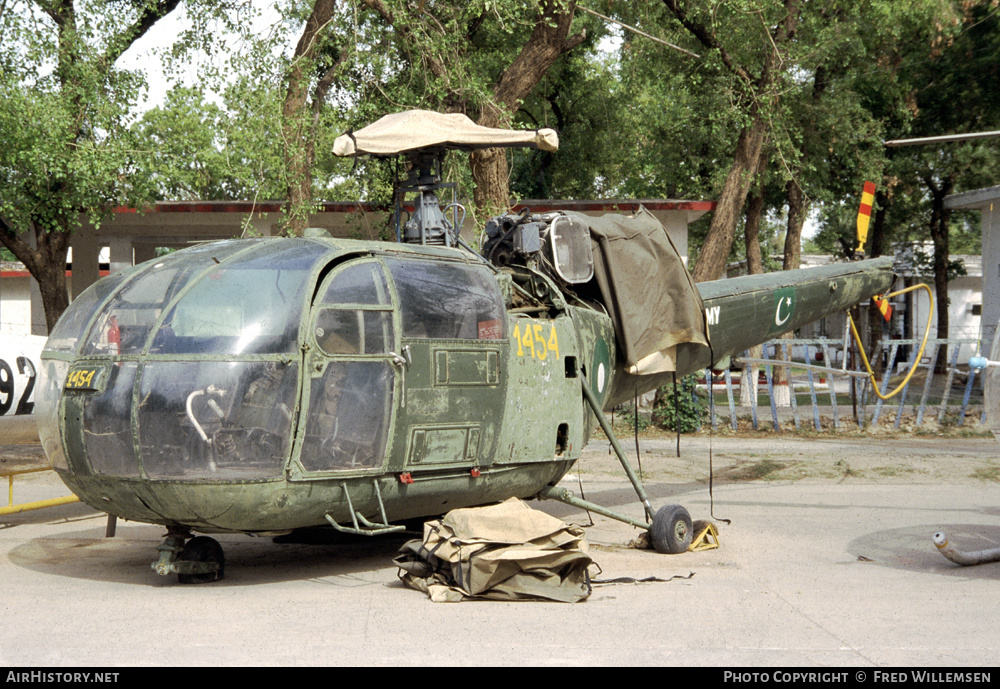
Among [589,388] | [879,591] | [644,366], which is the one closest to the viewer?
[879,591]

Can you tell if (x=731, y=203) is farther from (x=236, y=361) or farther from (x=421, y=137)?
(x=236, y=361)

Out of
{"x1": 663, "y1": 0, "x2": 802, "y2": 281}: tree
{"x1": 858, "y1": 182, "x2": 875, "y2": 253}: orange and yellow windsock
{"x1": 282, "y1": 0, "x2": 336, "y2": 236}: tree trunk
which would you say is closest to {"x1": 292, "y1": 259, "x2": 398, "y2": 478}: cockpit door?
{"x1": 858, "y1": 182, "x2": 875, "y2": 253}: orange and yellow windsock

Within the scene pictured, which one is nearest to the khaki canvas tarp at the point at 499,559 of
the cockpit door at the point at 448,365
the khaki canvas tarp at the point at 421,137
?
the cockpit door at the point at 448,365

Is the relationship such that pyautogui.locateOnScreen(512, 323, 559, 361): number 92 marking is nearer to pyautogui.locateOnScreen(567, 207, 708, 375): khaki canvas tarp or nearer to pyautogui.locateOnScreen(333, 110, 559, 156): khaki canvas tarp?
pyautogui.locateOnScreen(567, 207, 708, 375): khaki canvas tarp

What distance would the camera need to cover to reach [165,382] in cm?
607

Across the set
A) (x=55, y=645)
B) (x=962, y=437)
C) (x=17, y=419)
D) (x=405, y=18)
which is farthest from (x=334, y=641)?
(x=962, y=437)

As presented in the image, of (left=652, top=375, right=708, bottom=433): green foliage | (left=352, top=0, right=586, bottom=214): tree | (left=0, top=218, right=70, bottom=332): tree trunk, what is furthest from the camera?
(left=652, top=375, right=708, bottom=433): green foliage

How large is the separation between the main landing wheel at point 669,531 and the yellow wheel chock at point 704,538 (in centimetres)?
11

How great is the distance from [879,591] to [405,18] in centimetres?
1013

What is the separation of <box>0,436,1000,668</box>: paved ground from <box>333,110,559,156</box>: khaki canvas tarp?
11.3ft

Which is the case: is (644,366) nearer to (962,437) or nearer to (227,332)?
(227,332)

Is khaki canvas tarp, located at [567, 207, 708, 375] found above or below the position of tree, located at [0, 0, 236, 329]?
below

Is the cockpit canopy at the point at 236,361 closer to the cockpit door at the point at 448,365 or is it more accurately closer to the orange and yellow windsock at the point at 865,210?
the cockpit door at the point at 448,365

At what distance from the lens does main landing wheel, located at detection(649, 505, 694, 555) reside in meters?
8.04
